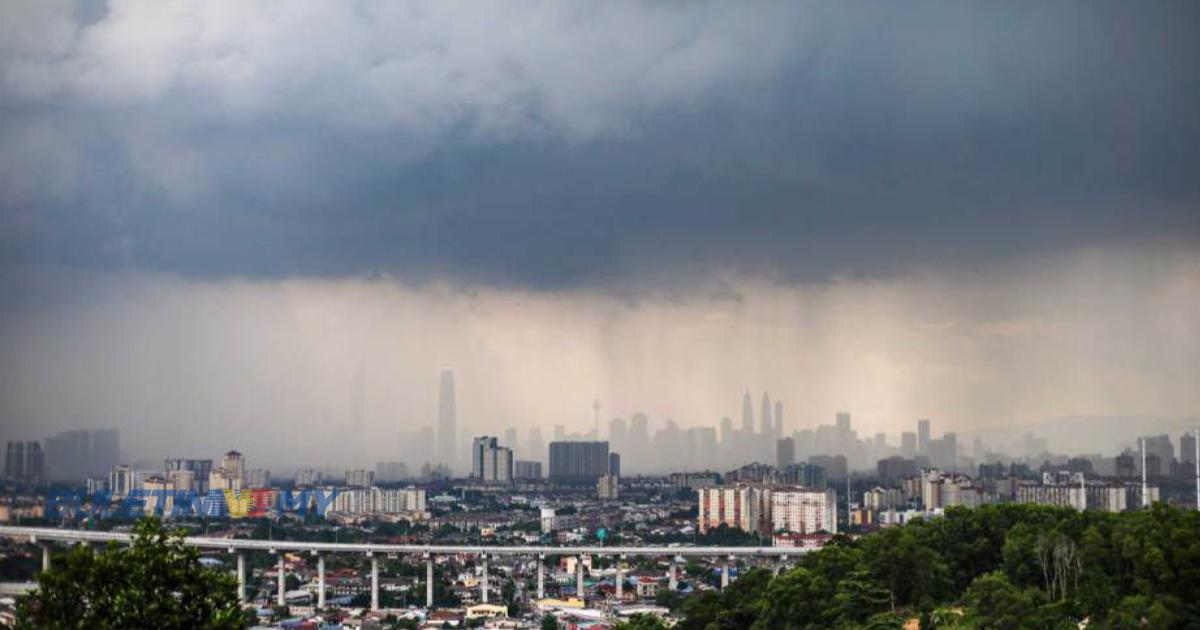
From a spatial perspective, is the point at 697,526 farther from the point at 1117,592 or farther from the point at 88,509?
the point at 1117,592

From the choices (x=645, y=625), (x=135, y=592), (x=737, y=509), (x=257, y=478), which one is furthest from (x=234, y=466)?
(x=135, y=592)

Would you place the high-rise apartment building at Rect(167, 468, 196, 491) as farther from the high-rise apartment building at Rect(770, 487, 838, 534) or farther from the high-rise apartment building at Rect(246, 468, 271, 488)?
the high-rise apartment building at Rect(770, 487, 838, 534)

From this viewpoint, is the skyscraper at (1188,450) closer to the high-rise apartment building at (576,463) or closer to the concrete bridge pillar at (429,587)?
the concrete bridge pillar at (429,587)

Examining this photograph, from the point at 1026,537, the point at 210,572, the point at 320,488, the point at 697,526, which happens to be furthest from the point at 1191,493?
the point at 320,488

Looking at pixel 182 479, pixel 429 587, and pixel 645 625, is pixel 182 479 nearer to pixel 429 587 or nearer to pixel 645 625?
pixel 429 587

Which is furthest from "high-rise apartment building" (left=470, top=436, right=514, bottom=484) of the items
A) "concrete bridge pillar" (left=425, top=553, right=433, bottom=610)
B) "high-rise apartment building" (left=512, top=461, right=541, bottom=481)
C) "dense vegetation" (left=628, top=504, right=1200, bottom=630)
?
"dense vegetation" (left=628, top=504, right=1200, bottom=630)
